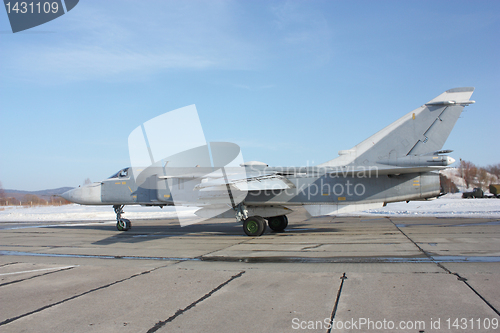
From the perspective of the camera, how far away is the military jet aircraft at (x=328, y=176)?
11.9 metres

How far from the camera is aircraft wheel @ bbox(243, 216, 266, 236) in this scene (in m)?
13.1

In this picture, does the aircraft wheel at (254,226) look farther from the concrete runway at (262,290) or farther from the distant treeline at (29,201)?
the distant treeline at (29,201)

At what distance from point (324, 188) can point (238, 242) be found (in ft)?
14.1

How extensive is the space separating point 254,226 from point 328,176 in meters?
3.56

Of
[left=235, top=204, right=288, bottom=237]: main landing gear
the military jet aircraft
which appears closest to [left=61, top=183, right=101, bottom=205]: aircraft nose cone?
the military jet aircraft

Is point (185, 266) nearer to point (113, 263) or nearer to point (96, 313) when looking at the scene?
point (113, 263)

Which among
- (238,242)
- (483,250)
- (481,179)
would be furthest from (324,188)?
(481,179)

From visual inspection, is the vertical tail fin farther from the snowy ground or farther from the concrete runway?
the snowy ground

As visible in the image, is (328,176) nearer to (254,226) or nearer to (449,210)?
(254,226)

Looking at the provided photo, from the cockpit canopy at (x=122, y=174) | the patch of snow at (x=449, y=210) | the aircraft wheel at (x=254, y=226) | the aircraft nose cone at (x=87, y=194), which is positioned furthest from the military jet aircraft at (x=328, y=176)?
the patch of snow at (x=449, y=210)

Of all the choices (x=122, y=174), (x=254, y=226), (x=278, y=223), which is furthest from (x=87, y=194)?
(x=278, y=223)

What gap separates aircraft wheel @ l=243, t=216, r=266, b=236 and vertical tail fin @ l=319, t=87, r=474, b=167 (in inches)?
174

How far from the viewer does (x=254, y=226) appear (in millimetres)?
13172

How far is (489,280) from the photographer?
17.3 ft
